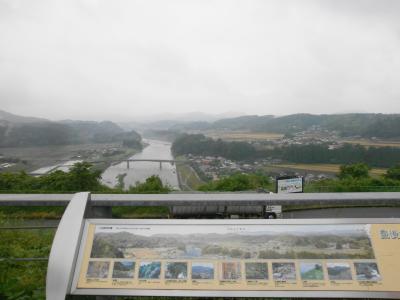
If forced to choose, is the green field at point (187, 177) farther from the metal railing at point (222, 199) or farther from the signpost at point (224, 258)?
the signpost at point (224, 258)

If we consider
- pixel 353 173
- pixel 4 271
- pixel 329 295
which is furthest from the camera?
pixel 353 173

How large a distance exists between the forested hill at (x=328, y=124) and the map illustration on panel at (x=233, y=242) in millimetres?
64931

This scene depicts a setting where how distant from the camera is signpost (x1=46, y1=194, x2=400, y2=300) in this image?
187 centimetres

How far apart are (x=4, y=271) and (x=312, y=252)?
2.28 meters

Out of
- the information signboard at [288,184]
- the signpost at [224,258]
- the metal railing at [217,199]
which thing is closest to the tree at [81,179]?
the information signboard at [288,184]

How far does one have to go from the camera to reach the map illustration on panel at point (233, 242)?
1981mm

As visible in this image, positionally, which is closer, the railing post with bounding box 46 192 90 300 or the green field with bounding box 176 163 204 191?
the railing post with bounding box 46 192 90 300

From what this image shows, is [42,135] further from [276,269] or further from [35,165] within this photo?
[276,269]

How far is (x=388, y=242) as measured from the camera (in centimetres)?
203

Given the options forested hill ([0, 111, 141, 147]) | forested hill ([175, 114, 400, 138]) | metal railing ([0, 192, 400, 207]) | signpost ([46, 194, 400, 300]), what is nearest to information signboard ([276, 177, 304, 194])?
metal railing ([0, 192, 400, 207])

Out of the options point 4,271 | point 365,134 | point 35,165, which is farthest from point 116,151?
point 4,271

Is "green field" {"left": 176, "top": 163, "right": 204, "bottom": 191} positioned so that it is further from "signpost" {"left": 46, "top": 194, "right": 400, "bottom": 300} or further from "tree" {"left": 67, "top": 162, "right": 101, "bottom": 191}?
"signpost" {"left": 46, "top": 194, "right": 400, "bottom": 300}

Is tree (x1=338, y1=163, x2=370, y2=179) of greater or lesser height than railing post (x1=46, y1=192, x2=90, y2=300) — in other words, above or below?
below

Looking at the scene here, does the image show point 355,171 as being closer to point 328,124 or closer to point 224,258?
point 224,258
